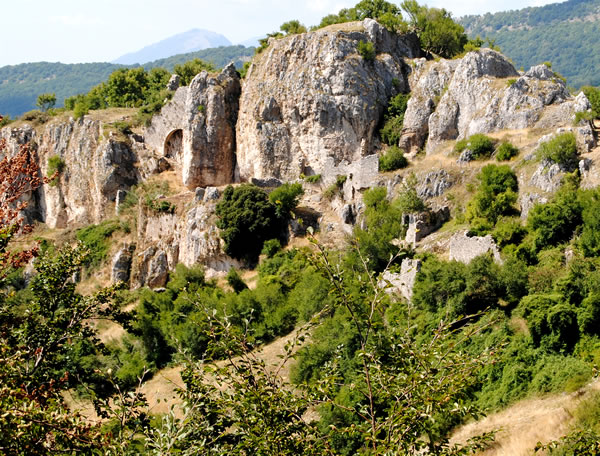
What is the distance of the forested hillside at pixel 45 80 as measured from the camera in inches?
5448

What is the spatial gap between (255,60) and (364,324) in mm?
33410

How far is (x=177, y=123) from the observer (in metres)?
38.8

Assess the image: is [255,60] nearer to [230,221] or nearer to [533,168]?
[230,221]

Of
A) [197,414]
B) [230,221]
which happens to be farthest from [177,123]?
[197,414]

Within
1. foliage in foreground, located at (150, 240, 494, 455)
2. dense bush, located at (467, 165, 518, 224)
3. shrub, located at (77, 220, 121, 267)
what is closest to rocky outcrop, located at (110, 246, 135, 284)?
shrub, located at (77, 220, 121, 267)

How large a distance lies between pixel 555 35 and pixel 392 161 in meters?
146

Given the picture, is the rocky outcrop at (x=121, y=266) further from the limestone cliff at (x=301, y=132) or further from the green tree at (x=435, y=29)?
the green tree at (x=435, y=29)

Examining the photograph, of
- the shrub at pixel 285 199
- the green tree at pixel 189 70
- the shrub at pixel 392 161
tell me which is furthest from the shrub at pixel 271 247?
the green tree at pixel 189 70

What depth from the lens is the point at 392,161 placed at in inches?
1115

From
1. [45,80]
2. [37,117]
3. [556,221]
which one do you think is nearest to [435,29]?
[556,221]

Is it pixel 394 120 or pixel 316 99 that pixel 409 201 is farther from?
pixel 316 99

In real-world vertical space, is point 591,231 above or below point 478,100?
below

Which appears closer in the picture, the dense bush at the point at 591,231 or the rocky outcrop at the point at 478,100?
the dense bush at the point at 591,231

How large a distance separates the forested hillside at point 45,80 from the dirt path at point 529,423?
13277 centimetres
